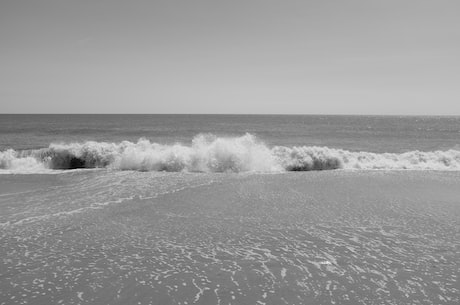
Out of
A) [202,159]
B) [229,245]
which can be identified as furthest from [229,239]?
[202,159]

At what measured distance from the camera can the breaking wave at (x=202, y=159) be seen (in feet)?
59.1

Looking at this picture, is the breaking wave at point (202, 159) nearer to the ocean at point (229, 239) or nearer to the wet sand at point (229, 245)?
the ocean at point (229, 239)

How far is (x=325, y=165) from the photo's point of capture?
1905cm

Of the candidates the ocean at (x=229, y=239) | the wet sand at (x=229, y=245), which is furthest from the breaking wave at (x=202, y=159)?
the wet sand at (x=229, y=245)

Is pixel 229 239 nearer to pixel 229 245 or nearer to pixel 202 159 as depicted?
pixel 229 245

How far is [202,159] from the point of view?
18234mm

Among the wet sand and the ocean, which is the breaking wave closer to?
the ocean

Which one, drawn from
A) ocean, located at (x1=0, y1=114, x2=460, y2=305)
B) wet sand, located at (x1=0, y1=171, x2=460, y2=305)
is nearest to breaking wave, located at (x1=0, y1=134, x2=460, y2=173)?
ocean, located at (x1=0, y1=114, x2=460, y2=305)

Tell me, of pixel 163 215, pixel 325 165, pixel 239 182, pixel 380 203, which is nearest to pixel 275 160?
pixel 325 165

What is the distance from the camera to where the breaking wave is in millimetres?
18000

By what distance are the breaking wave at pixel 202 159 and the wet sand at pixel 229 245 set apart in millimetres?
5320

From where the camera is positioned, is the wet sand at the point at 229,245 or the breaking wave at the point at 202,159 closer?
the wet sand at the point at 229,245

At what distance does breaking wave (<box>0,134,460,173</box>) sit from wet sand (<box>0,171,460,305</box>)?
17.5 feet

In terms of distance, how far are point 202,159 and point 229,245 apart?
11.3 meters
